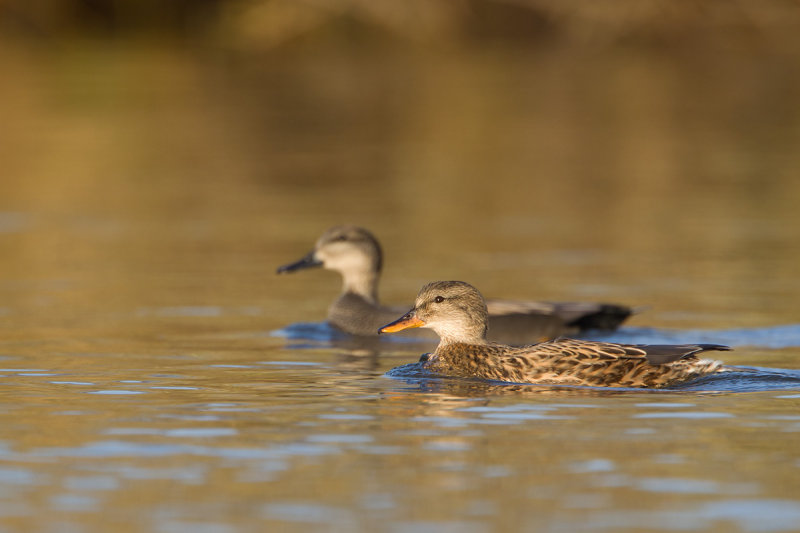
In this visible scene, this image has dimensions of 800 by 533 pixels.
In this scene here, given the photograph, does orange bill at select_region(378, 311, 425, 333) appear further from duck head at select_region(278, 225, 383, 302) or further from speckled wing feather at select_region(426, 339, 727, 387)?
duck head at select_region(278, 225, 383, 302)

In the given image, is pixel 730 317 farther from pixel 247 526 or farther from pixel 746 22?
pixel 746 22

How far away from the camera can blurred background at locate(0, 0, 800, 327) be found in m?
15.7

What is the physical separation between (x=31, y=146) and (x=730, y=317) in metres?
16.6

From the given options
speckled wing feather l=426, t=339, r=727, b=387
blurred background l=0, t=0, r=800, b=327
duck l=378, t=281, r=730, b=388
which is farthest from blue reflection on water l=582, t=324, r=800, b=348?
speckled wing feather l=426, t=339, r=727, b=387

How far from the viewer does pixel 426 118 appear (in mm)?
32531

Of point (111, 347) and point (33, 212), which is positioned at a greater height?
point (33, 212)

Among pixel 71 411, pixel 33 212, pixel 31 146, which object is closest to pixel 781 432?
pixel 71 411

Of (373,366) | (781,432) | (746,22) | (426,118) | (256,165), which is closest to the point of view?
(781,432)

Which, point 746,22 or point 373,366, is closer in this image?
point 373,366

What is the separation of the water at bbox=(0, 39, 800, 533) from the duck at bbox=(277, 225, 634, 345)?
10.9 inches

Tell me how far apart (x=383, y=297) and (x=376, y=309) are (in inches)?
61.0

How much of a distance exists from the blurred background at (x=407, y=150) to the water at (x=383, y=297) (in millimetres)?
98

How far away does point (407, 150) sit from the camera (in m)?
27.8

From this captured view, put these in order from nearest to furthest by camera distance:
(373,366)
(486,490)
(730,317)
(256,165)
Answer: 1. (486,490)
2. (373,366)
3. (730,317)
4. (256,165)
